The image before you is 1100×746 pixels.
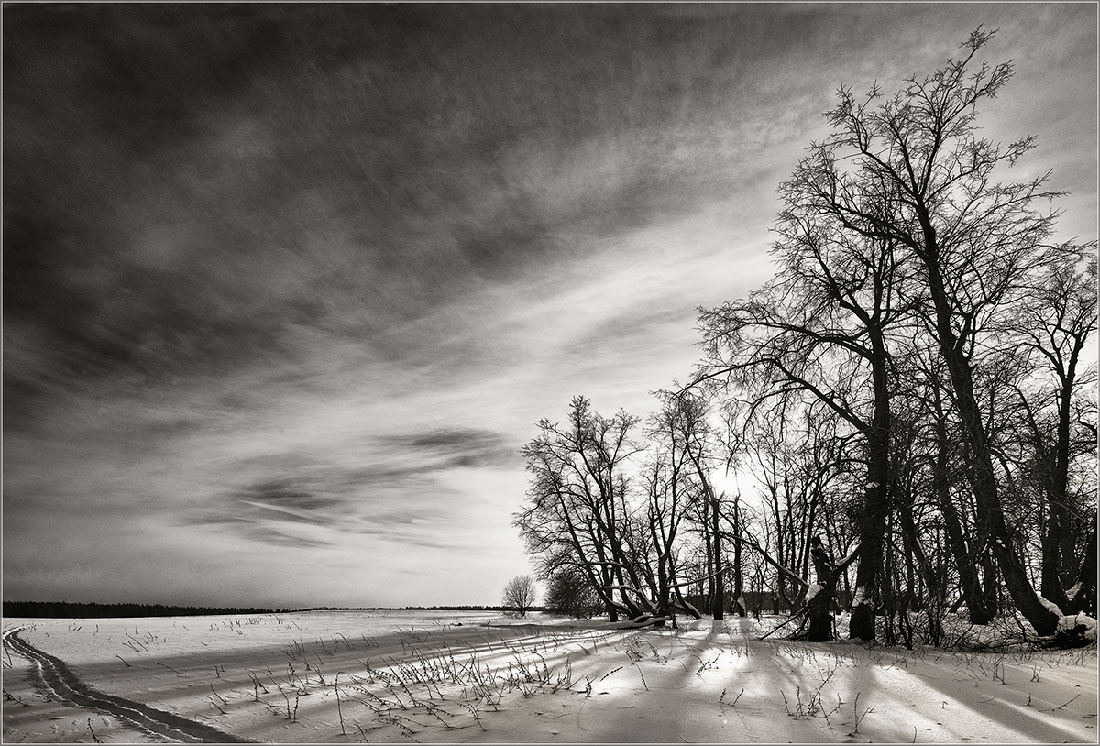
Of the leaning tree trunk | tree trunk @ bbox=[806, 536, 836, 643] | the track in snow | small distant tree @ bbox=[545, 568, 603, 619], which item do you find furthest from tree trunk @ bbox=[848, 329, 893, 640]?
small distant tree @ bbox=[545, 568, 603, 619]

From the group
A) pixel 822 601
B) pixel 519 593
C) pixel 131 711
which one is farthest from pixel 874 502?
pixel 519 593

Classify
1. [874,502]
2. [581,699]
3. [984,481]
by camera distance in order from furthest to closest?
[874,502]
[984,481]
[581,699]

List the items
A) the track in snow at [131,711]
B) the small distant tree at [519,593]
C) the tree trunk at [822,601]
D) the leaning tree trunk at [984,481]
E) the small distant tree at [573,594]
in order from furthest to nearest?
the small distant tree at [519,593]
the small distant tree at [573,594]
the tree trunk at [822,601]
the leaning tree trunk at [984,481]
the track in snow at [131,711]

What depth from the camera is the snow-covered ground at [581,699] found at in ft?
15.0

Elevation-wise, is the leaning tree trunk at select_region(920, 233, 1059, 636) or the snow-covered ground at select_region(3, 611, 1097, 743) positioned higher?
the leaning tree trunk at select_region(920, 233, 1059, 636)

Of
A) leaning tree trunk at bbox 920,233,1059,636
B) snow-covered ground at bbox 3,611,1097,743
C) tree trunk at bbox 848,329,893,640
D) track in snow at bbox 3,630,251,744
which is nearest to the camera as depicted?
snow-covered ground at bbox 3,611,1097,743

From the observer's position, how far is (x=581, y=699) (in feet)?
18.0

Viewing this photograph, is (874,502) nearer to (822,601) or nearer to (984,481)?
(984,481)

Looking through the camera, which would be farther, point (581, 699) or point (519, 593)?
point (519, 593)

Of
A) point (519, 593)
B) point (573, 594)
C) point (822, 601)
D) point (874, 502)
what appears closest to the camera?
point (874, 502)

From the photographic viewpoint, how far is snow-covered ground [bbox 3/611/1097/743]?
4.58 metres

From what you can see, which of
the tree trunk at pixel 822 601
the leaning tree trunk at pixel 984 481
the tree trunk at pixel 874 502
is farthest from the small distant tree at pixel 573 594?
the leaning tree trunk at pixel 984 481

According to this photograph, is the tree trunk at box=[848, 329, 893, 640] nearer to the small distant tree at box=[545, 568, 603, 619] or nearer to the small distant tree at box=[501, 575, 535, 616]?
the small distant tree at box=[545, 568, 603, 619]

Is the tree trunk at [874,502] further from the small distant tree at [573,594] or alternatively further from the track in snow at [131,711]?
the small distant tree at [573,594]
